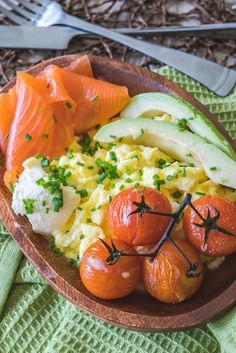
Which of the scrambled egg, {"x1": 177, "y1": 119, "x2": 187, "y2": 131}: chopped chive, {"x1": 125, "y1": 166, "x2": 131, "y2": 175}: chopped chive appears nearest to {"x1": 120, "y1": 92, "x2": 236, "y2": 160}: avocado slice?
{"x1": 177, "y1": 119, "x2": 187, "y2": 131}: chopped chive

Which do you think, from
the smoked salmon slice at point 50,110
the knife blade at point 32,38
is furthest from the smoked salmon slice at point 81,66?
the knife blade at point 32,38

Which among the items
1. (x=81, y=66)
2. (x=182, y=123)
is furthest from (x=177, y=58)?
(x=182, y=123)

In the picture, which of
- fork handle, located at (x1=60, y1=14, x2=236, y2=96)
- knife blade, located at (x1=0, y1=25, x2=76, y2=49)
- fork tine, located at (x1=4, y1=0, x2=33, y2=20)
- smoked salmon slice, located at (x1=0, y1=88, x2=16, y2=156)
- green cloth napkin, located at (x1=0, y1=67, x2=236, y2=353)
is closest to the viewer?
green cloth napkin, located at (x1=0, y1=67, x2=236, y2=353)

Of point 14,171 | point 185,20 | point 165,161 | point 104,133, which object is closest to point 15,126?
point 14,171

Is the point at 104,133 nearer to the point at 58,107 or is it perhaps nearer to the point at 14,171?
the point at 58,107

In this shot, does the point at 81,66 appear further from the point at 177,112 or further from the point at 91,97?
the point at 177,112

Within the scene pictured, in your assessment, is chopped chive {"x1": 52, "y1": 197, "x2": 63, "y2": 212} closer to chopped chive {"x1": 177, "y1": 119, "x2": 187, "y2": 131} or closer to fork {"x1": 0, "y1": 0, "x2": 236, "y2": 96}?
chopped chive {"x1": 177, "y1": 119, "x2": 187, "y2": 131}
